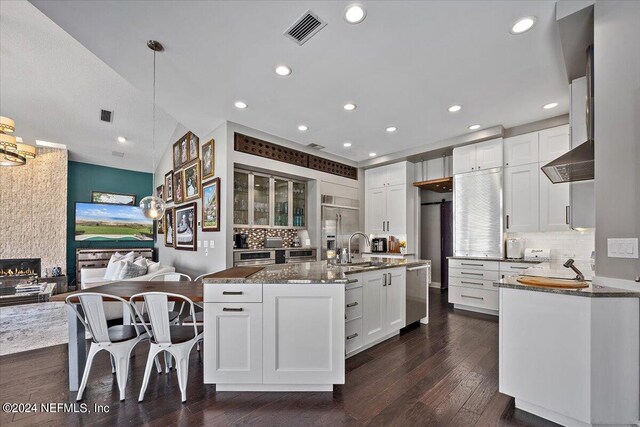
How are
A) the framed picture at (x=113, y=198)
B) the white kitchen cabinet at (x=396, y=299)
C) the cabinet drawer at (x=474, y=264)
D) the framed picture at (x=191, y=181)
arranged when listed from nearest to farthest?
the white kitchen cabinet at (x=396, y=299), the cabinet drawer at (x=474, y=264), the framed picture at (x=191, y=181), the framed picture at (x=113, y=198)

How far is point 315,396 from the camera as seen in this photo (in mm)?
2188

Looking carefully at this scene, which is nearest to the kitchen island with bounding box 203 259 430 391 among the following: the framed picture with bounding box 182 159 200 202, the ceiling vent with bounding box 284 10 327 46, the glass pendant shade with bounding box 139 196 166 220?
the glass pendant shade with bounding box 139 196 166 220

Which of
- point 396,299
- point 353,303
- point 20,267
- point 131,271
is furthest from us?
point 20,267

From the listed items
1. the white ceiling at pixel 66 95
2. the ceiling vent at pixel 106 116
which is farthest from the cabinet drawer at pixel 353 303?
the ceiling vent at pixel 106 116

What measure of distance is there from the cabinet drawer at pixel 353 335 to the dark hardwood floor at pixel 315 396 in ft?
0.41

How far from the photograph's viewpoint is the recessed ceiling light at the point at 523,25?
216 cm

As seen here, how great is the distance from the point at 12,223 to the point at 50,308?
2876 mm

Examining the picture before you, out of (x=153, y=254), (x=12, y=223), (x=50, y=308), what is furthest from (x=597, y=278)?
(x=12, y=223)

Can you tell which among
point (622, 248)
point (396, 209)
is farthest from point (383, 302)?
point (396, 209)

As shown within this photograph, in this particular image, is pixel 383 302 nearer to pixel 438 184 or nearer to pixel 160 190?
pixel 438 184

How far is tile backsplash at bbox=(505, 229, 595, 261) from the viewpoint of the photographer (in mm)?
4031

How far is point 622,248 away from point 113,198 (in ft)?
31.7

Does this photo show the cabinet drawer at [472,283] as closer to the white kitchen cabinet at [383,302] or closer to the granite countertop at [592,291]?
the white kitchen cabinet at [383,302]

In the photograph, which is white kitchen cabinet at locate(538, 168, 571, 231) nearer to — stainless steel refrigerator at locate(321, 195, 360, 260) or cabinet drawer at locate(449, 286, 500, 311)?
cabinet drawer at locate(449, 286, 500, 311)
